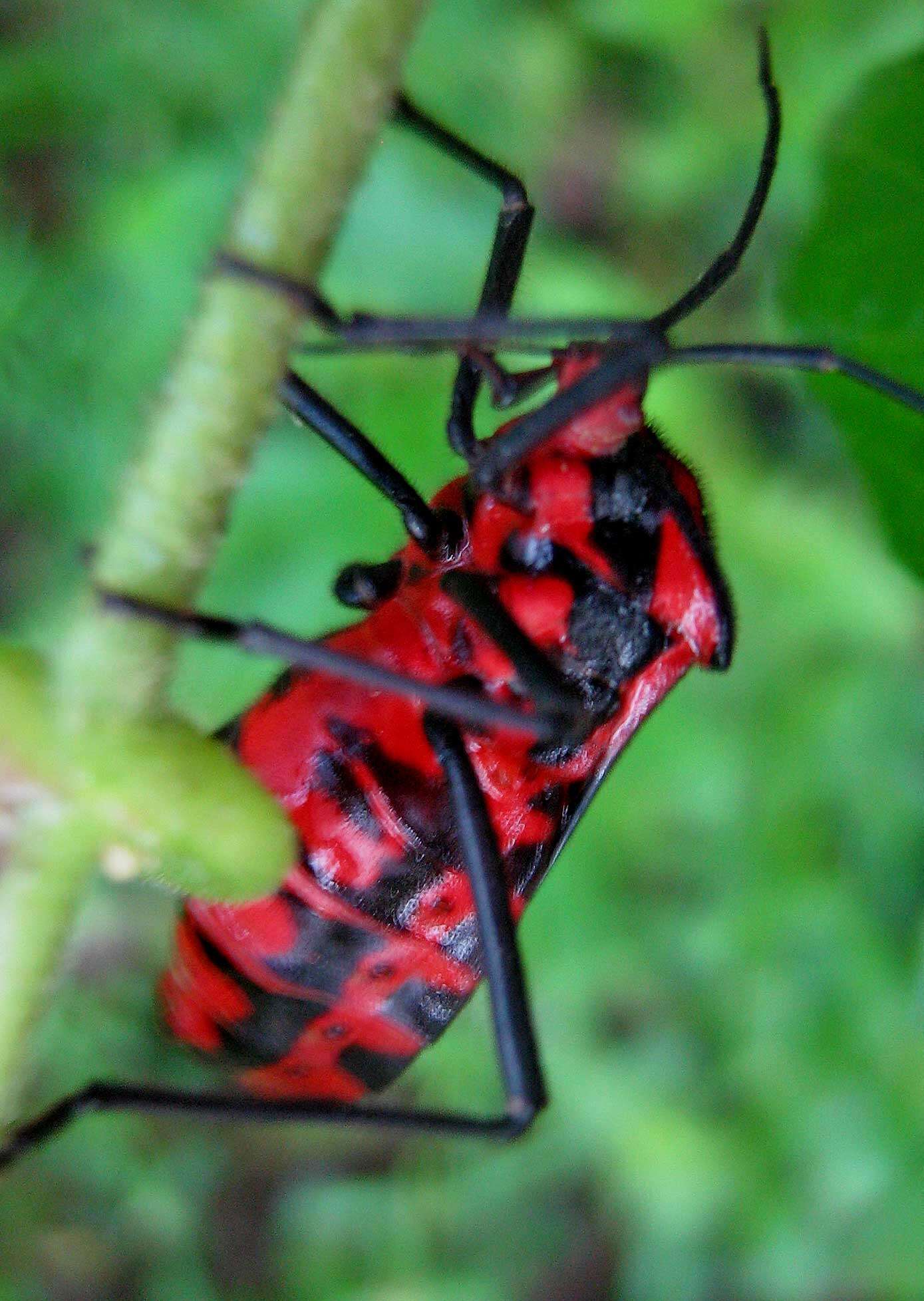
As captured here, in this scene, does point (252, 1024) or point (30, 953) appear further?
point (252, 1024)

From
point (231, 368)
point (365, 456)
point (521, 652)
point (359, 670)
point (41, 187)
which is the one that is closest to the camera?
point (231, 368)

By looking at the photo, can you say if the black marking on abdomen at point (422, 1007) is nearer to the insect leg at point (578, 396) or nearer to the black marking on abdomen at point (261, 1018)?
the black marking on abdomen at point (261, 1018)

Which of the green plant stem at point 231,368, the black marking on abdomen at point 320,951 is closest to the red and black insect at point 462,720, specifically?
the black marking on abdomen at point 320,951

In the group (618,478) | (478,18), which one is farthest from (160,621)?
(478,18)

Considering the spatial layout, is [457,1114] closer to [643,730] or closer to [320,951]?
[320,951]

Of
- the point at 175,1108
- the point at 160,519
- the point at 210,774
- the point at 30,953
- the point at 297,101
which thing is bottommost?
the point at 175,1108

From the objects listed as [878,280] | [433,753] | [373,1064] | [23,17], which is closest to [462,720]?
[433,753]

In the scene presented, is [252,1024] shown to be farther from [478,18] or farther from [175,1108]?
[478,18]
